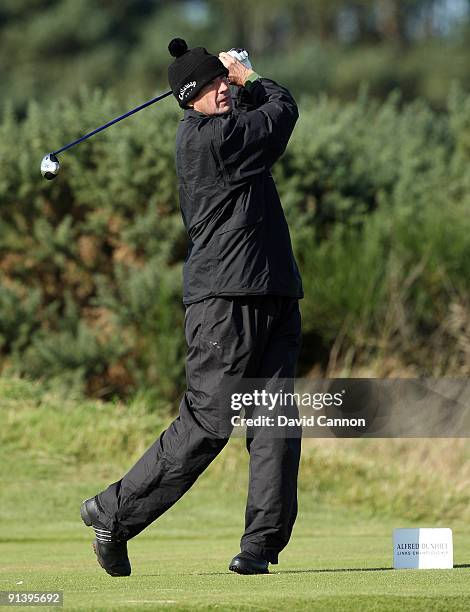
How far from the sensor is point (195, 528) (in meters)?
8.92

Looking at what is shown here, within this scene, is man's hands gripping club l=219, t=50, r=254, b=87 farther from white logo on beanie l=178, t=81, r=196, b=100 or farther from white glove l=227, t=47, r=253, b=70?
white logo on beanie l=178, t=81, r=196, b=100

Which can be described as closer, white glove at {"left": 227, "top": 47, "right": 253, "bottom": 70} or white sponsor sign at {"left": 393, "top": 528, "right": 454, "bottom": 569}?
white sponsor sign at {"left": 393, "top": 528, "right": 454, "bottom": 569}

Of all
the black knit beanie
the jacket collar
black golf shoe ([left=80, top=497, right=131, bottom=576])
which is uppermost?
the black knit beanie

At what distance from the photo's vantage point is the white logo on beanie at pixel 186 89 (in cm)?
559

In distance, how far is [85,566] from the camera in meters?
6.27

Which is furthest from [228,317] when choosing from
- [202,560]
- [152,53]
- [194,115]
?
[152,53]

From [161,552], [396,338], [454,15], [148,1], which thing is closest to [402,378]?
[396,338]

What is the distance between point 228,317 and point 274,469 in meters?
0.61

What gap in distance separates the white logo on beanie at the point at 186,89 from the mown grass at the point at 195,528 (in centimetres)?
189

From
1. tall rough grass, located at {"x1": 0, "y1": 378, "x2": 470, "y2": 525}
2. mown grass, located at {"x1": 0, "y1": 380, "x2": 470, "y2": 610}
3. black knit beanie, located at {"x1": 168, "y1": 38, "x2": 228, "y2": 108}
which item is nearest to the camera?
mown grass, located at {"x1": 0, "y1": 380, "x2": 470, "y2": 610}

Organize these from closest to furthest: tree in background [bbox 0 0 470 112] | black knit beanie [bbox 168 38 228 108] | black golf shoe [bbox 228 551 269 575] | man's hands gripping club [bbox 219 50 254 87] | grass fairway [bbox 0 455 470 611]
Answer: grass fairway [bbox 0 455 470 611], black golf shoe [bbox 228 551 269 575], black knit beanie [bbox 168 38 228 108], man's hands gripping club [bbox 219 50 254 87], tree in background [bbox 0 0 470 112]

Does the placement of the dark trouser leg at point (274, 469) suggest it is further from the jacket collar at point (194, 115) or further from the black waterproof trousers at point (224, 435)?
the jacket collar at point (194, 115)

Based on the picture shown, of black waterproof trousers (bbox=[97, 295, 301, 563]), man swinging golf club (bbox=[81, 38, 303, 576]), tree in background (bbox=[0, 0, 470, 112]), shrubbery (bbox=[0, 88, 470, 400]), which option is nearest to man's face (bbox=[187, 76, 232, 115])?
man swinging golf club (bbox=[81, 38, 303, 576])

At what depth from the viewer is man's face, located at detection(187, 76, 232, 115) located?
5594mm
